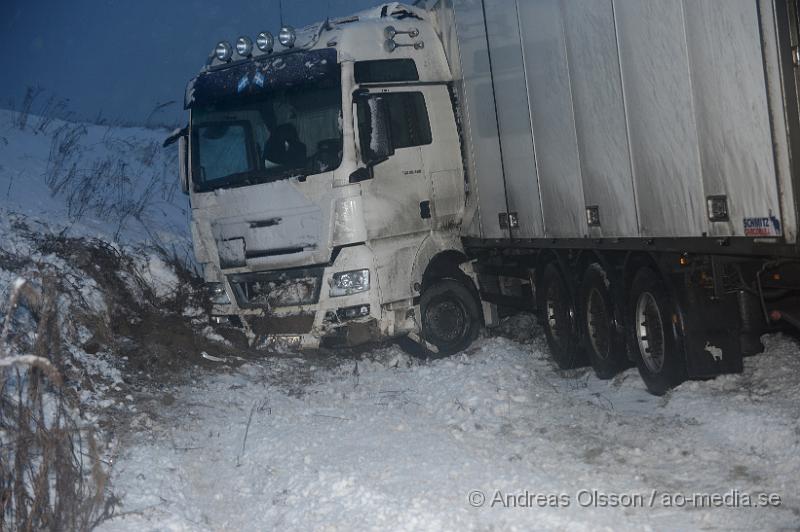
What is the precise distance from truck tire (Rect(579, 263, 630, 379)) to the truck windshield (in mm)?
2874

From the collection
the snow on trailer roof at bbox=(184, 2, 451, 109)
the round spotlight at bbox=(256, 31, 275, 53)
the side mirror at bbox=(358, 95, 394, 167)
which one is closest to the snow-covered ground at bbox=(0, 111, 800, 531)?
the side mirror at bbox=(358, 95, 394, 167)

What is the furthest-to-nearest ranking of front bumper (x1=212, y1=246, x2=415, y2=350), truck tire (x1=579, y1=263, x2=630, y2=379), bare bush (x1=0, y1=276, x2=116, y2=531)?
front bumper (x1=212, y1=246, x2=415, y2=350) → truck tire (x1=579, y1=263, x2=630, y2=379) → bare bush (x1=0, y1=276, x2=116, y2=531)

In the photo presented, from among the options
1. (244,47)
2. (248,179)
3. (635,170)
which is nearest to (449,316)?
(248,179)

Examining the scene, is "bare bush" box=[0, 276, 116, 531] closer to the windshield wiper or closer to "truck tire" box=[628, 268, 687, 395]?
"truck tire" box=[628, 268, 687, 395]

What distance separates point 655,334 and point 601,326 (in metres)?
1.23

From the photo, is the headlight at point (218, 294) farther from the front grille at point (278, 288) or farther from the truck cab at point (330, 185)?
the front grille at point (278, 288)

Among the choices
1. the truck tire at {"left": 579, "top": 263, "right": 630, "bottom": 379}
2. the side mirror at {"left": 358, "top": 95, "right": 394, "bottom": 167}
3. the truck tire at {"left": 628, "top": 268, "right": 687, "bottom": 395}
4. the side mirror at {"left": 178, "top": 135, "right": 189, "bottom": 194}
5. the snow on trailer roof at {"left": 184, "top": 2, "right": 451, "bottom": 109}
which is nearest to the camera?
the truck tire at {"left": 628, "top": 268, "right": 687, "bottom": 395}

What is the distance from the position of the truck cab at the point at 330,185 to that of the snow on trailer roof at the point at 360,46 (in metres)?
0.02

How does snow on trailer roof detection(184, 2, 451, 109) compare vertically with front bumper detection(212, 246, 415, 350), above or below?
above

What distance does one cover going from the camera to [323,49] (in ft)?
34.9

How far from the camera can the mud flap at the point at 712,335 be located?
24.4ft

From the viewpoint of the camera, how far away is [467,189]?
453 inches

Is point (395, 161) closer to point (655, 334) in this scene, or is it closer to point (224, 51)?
point (224, 51)

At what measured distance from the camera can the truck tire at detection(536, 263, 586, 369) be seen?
10.1m
